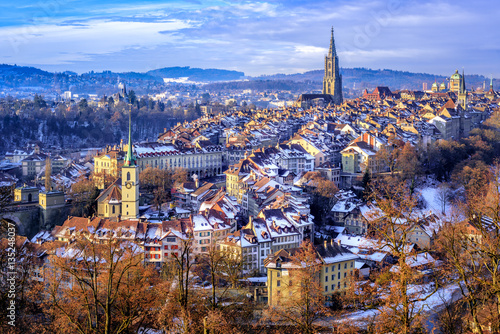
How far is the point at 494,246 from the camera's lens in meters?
13.2

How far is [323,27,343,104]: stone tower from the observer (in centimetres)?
10969

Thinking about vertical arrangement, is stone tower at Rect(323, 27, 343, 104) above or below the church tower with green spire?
above

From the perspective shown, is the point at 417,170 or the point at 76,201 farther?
the point at 417,170

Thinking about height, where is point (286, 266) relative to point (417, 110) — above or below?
below

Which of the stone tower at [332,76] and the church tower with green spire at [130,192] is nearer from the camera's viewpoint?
the church tower with green spire at [130,192]

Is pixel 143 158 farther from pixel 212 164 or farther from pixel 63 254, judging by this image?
pixel 63 254

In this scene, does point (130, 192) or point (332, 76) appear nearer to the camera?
point (130, 192)

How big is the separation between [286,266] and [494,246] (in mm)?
13852

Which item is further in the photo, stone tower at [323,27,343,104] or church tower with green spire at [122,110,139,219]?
stone tower at [323,27,343,104]

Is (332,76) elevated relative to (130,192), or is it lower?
elevated

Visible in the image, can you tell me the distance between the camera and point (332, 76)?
365ft

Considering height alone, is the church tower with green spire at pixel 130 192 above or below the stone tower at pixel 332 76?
below

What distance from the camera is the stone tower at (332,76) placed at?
109688 mm

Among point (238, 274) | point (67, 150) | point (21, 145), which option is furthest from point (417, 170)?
point (21, 145)
